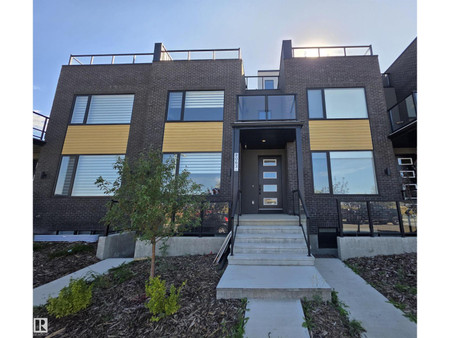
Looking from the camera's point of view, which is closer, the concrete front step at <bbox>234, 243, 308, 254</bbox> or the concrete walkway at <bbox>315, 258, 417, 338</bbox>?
the concrete walkway at <bbox>315, 258, 417, 338</bbox>

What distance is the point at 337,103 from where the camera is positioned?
8305 mm

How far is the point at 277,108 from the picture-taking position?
618 cm

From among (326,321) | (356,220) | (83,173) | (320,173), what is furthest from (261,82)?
(326,321)

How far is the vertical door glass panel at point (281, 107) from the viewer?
20.0 feet

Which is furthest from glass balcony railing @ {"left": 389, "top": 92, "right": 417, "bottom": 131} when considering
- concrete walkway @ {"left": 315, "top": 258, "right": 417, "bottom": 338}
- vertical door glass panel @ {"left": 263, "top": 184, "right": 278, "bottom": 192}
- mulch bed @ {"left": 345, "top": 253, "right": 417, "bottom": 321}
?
concrete walkway @ {"left": 315, "top": 258, "right": 417, "bottom": 338}

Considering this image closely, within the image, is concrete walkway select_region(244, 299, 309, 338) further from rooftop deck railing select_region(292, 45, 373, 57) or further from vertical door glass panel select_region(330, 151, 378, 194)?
rooftop deck railing select_region(292, 45, 373, 57)

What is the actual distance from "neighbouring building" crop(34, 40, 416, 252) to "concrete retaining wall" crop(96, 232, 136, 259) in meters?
2.19

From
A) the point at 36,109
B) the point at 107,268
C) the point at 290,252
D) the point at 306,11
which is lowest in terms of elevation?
the point at 107,268

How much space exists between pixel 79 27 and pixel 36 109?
494 centimetres

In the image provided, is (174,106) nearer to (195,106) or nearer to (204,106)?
(195,106)

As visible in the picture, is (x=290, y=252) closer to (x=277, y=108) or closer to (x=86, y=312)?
(x=86, y=312)

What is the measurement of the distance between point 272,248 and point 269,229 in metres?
0.63

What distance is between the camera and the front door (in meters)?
7.90
